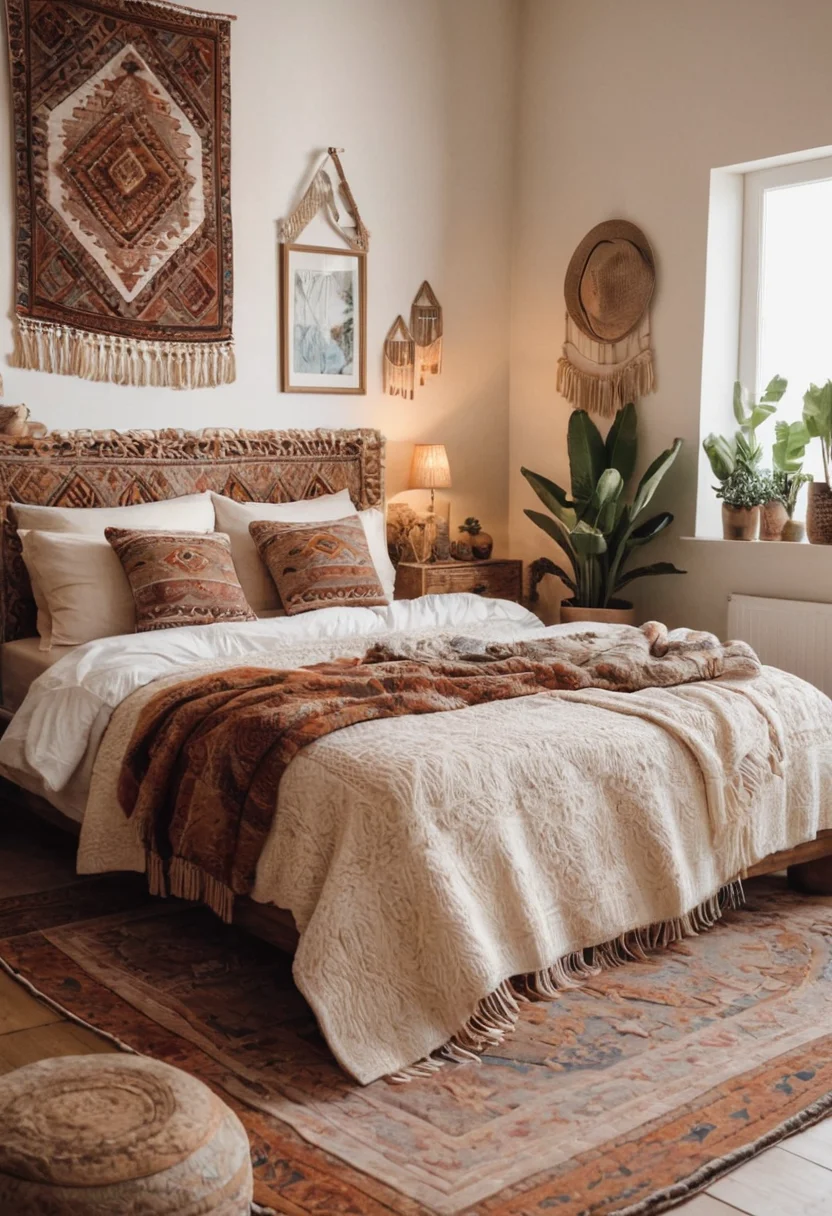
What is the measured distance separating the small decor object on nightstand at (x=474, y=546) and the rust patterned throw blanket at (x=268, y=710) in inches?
69.4

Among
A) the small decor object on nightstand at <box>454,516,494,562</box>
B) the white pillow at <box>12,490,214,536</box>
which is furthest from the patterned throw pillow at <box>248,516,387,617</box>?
the small decor object on nightstand at <box>454,516,494,562</box>

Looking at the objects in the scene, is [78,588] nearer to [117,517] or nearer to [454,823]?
[117,517]

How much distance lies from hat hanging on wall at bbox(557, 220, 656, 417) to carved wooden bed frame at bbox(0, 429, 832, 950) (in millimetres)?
936

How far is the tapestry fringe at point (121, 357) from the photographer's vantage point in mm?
4438

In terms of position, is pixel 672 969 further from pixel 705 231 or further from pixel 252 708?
pixel 705 231

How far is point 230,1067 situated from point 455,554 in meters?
3.21

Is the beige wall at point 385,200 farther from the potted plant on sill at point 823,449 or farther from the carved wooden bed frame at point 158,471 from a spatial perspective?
the potted plant on sill at point 823,449

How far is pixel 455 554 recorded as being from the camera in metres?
5.49

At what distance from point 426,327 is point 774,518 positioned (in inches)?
66.5

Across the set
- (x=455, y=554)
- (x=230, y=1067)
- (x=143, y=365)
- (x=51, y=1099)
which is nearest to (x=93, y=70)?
(x=143, y=365)

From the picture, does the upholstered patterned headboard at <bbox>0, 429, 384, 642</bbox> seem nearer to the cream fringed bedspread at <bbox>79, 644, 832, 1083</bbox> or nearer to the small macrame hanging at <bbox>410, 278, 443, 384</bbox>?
the small macrame hanging at <bbox>410, 278, 443, 384</bbox>

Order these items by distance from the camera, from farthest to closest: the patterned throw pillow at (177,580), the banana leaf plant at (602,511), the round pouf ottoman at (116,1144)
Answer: the banana leaf plant at (602,511) → the patterned throw pillow at (177,580) → the round pouf ottoman at (116,1144)

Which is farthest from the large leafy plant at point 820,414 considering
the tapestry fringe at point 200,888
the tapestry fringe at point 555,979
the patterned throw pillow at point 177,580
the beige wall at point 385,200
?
the tapestry fringe at point 200,888

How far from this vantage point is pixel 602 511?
503cm
